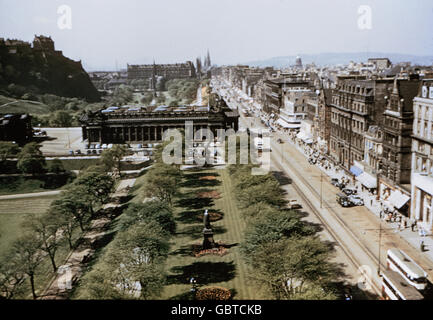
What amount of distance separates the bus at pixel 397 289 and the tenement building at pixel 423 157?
45.5ft

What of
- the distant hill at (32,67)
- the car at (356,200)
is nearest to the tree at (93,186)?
the car at (356,200)

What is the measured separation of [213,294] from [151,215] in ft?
31.1

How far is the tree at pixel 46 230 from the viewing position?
3253 centimetres

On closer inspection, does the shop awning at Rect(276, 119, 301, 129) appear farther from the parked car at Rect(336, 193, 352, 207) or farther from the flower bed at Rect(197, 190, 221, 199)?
the parked car at Rect(336, 193, 352, 207)

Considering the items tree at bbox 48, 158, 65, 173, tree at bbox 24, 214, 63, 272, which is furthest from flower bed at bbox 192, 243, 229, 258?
tree at bbox 48, 158, 65, 173

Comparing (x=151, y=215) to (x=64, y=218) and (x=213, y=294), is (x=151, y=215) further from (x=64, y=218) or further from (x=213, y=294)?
(x=64, y=218)

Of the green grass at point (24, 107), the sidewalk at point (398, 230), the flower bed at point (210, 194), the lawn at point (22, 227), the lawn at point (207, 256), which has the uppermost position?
the green grass at point (24, 107)

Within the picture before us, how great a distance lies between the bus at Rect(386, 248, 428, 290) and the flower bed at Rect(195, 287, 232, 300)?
384 inches

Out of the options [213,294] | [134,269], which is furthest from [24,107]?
[213,294]

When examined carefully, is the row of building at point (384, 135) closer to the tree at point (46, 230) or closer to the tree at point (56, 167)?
the tree at point (46, 230)

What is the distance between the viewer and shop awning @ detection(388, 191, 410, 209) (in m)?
37.2

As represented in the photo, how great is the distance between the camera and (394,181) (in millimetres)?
40406

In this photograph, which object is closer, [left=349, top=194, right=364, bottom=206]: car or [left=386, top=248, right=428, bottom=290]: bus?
[left=386, top=248, right=428, bottom=290]: bus

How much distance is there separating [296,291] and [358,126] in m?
36.3
